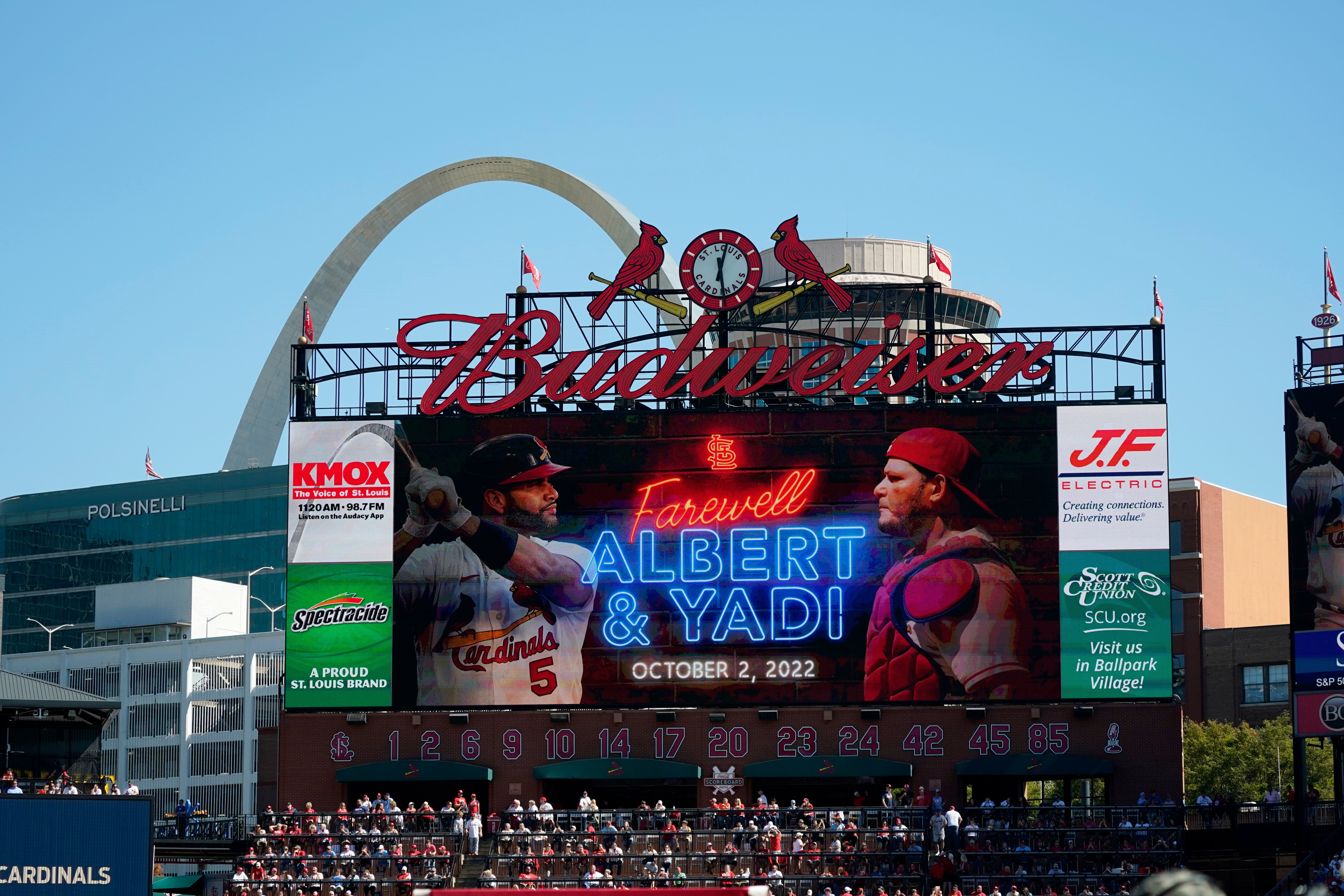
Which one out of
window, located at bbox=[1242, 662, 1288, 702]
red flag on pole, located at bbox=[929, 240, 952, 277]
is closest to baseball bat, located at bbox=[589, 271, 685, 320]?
red flag on pole, located at bbox=[929, 240, 952, 277]

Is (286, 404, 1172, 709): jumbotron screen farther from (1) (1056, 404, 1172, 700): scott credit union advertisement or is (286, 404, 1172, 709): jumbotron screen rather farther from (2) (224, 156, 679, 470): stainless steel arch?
(2) (224, 156, 679, 470): stainless steel arch

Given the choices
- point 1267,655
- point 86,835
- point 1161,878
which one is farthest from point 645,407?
point 1267,655

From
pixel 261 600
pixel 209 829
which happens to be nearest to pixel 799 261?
pixel 209 829

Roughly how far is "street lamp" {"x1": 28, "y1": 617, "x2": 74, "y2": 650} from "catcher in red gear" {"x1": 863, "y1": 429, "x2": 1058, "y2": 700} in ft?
239

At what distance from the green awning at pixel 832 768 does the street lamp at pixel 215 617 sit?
2280 inches

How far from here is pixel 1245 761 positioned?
239 ft

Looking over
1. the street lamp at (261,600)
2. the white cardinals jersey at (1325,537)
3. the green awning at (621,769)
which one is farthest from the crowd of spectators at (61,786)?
the street lamp at (261,600)

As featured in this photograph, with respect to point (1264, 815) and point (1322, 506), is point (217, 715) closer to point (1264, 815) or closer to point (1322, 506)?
point (1264, 815)

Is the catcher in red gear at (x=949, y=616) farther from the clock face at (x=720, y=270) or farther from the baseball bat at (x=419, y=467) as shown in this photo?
the baseball bat at (x=419, y=467)

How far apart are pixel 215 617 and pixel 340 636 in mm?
56397

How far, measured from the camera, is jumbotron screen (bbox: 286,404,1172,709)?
147 ft

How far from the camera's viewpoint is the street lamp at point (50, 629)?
110812 mm

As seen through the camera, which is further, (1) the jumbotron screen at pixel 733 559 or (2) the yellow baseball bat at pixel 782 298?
(2) the yellow baseball bat at pixel 782 298

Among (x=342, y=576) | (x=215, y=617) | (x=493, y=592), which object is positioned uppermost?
(x=215, y=617)
